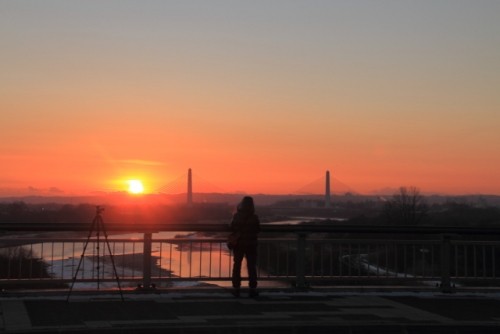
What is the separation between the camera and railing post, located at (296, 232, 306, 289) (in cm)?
1360

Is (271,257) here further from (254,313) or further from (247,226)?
(254,313)

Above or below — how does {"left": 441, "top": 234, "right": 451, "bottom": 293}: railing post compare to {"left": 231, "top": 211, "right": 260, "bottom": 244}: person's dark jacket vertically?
below

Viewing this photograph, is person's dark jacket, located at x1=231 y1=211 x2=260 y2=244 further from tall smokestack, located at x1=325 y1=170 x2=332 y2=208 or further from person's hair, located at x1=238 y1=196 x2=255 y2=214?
tall smokestack, located at x1=325 y1=170 x2=332 y2=208

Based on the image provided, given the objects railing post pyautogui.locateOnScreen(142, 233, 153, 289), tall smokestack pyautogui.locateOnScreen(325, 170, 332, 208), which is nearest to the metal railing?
railing post pyautogui.locateOnScreen(142, 233, 153, 289)

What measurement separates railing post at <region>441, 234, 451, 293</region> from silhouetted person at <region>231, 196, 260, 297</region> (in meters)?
3.95

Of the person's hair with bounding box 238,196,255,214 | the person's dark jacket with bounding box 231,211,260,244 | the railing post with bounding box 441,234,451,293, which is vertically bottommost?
the railing post with bounding box 441,234,451,293

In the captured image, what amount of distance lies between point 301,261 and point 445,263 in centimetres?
301

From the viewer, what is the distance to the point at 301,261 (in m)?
13.6

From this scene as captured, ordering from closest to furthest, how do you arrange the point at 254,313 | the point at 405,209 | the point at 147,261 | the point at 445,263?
1. the point at 254,313
2. the point at 147,261
3. the point at 445,263
4. the point at 405,209

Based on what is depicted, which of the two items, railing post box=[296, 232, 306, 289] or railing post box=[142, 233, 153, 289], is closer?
railing post box=[142, 233, 153, 289]

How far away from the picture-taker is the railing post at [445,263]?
14.1m

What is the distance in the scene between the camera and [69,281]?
42.0ft

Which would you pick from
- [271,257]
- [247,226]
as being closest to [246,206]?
[247,226]

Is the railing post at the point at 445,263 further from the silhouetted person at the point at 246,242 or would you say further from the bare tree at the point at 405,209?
the bare tree at the point at 405,209
